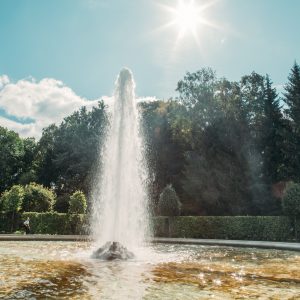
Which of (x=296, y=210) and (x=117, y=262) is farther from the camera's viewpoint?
(x=296, y=210)

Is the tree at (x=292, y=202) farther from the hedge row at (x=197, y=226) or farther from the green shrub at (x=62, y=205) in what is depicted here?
the green shrub at (x=62, y=205)

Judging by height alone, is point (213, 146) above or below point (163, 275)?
above

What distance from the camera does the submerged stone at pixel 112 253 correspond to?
12.2 m

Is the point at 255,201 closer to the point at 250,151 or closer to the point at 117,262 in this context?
the point at 250,151

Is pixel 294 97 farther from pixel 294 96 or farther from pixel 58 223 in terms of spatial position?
pixel 58 223

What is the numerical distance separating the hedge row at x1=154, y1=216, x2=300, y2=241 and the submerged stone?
12727 millimetres

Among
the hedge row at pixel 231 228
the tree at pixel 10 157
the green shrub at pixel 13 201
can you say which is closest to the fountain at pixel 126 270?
the hedge row at pixel 231 228

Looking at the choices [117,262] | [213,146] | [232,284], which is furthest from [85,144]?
[232,284]

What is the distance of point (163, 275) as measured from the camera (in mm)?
8938

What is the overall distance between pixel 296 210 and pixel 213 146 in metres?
18.4

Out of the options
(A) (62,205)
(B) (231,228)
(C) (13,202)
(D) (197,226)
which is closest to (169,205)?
(D) (197,226)

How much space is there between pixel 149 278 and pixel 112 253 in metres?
3.91

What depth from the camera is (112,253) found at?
12.2m

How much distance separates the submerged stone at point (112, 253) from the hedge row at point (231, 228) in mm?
12727
